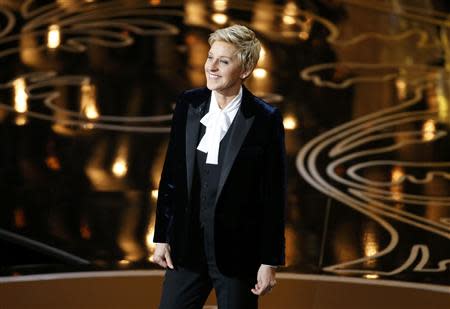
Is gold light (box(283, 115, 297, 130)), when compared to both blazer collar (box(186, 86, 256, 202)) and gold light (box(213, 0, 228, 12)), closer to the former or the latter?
gold light (box(213, 0, 228, 12))

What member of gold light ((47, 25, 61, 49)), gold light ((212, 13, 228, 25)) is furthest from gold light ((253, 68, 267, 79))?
gold light ((47, 25, 61, 49))

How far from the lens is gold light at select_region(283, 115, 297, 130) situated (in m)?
7.04

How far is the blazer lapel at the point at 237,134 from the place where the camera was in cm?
308

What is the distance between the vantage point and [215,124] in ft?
10.2

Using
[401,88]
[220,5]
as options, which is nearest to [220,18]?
[220,5]

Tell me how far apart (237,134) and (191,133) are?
123 mm

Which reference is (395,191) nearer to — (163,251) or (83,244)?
(83,244)

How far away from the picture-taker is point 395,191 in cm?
625

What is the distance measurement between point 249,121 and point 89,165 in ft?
11.0

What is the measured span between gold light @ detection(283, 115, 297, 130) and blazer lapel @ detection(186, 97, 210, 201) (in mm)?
3874

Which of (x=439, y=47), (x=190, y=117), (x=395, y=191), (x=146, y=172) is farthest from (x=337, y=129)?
(x=190, y=117)

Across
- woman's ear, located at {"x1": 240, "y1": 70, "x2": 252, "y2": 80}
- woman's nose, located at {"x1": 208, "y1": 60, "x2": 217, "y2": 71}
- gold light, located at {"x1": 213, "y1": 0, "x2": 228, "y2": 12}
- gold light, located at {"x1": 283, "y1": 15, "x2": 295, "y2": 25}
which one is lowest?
woman's ear, located at {"x1": 240, "y1": 70, "x2": 252, "y2": 80}

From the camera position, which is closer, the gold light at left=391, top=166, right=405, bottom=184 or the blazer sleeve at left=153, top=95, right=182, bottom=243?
the blazer sleeve at left=153, top=95, right=182, bottom=243

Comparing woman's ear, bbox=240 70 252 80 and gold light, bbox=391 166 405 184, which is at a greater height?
woman's ear, bbox=240 70 252 80
